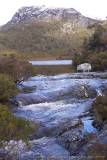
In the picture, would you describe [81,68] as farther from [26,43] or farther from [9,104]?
[26,43]

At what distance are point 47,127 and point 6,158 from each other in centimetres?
410

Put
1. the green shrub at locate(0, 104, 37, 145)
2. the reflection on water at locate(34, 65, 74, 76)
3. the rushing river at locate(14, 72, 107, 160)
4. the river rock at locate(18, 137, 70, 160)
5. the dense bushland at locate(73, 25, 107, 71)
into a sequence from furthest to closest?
the dense bushland at locate(73, 25, 107, 71)
the reflection on water at locate(34, 65, 74, 76)
the rushing river at locate(14, 72, 107, 160)
the river rock at locate(18, 137, 70, 160)
the green shrub at locate(0, 104, 37, 145)

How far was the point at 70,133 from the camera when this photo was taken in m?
7.92

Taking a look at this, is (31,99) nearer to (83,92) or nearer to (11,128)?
(83,92)

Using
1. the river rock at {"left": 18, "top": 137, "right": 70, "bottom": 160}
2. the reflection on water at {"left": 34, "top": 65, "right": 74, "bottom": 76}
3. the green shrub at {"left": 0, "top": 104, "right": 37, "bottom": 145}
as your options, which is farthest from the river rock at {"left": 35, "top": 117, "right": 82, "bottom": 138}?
the reflection on water at {"left": 34, "top": 65, "right": 74, "bottom": 76}

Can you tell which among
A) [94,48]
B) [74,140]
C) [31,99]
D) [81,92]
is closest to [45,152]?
[74,140]

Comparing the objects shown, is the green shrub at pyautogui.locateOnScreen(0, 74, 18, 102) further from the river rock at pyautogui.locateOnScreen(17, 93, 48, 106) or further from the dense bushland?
the dense bushland

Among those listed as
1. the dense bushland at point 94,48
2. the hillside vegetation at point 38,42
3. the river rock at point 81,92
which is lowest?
the hillside vegetation at point 38,42

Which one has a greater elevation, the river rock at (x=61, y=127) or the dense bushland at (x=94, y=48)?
the river rock at (x=61, y=127)

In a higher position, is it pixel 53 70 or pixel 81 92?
pixel 81 92

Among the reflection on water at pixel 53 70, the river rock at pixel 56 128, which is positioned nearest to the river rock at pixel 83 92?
the river rock at pixel 56 128

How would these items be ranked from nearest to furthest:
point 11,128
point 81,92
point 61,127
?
point 11,128 → point 61,127 → point 81,92

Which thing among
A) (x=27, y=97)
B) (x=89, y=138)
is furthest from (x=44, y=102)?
(x=89, y=138)

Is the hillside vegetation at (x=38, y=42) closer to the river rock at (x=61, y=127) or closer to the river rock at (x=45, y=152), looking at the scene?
the river rock at (x=61, y=127)
